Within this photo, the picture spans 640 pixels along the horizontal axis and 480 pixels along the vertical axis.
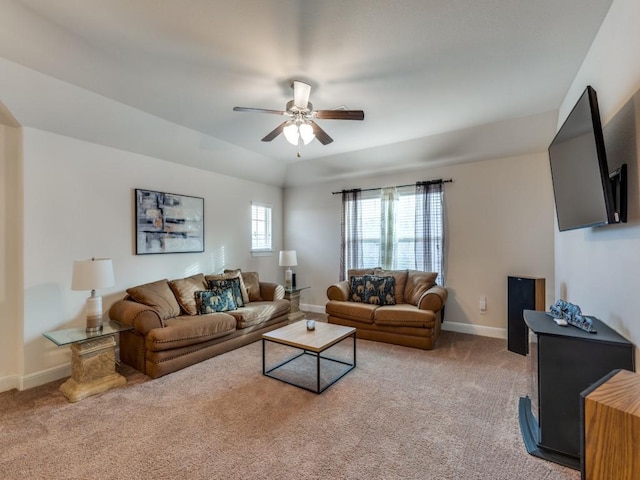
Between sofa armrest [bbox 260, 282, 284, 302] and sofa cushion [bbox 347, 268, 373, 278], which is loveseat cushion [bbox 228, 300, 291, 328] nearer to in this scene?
sofa armrest [bbox 260, 282, 284, 302]

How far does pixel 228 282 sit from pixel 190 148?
191cm

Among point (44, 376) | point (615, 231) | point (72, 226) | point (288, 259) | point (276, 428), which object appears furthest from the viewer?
point (288, 259)

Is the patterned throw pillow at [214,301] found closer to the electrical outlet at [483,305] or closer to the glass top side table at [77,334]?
the glass top side table at [77,334]

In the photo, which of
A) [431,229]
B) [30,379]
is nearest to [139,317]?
[30,379]

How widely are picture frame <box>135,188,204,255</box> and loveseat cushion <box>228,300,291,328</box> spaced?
48.8 inches

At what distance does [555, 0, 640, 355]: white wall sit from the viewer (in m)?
1.55

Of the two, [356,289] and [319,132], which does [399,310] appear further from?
[319,132]

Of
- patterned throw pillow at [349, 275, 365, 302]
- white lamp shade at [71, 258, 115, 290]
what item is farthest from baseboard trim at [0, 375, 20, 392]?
patterned throw pillow at [349, 275, 365, 302]

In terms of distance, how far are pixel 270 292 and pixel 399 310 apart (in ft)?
6.48

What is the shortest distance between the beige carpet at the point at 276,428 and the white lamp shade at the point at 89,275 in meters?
0.98

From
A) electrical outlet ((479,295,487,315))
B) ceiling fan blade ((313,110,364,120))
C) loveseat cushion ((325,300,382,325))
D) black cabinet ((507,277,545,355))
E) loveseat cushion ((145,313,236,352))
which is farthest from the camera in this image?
electrical outlet ((479,295,487,315))

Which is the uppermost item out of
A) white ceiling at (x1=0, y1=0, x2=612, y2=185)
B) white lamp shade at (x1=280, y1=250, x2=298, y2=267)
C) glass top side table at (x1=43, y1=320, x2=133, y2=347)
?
white ceiling at (x1=0, y1=0, x2=612, y2=185)

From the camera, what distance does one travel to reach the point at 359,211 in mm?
5270

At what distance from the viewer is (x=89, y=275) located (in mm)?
2770
